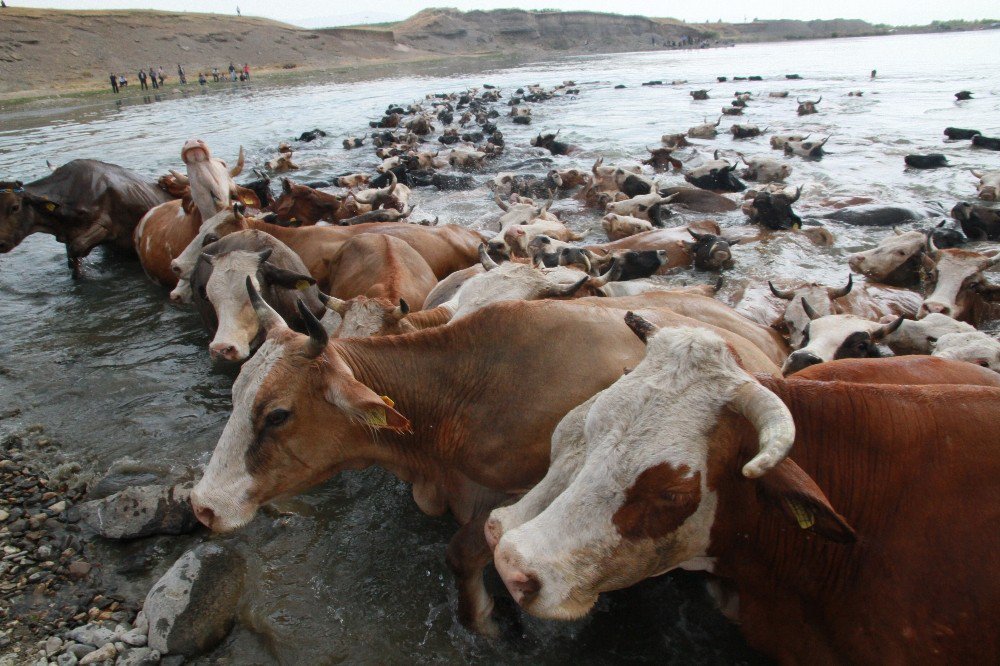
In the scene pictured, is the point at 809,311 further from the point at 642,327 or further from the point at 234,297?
the point at 234,297

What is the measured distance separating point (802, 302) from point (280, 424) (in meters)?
5.50

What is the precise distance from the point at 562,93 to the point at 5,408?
1510 inches

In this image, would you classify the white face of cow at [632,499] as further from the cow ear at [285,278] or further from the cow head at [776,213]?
the cow head at [776,213]

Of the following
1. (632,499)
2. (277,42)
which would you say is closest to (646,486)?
(632,499)

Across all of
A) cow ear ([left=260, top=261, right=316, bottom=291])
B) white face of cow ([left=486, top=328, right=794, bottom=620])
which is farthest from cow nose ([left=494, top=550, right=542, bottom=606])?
cow ear ([left=260, top=261, right=316, bottom=291])

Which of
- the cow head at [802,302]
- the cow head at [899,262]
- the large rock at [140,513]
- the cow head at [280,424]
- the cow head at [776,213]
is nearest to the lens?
the cow head at [280,424]

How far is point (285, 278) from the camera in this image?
5.55m

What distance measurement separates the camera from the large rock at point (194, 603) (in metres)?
3.34

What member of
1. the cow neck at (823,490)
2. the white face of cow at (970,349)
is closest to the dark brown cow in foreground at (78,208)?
the cow neck at (823,490)

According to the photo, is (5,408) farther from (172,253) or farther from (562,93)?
(562,93)

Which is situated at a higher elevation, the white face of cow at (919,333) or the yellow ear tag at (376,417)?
the yellow ear tag at (376,417)

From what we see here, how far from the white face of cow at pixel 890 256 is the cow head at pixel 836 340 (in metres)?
3.31

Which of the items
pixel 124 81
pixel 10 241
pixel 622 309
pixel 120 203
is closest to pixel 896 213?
pixel 622 309

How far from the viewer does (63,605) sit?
362 cm
